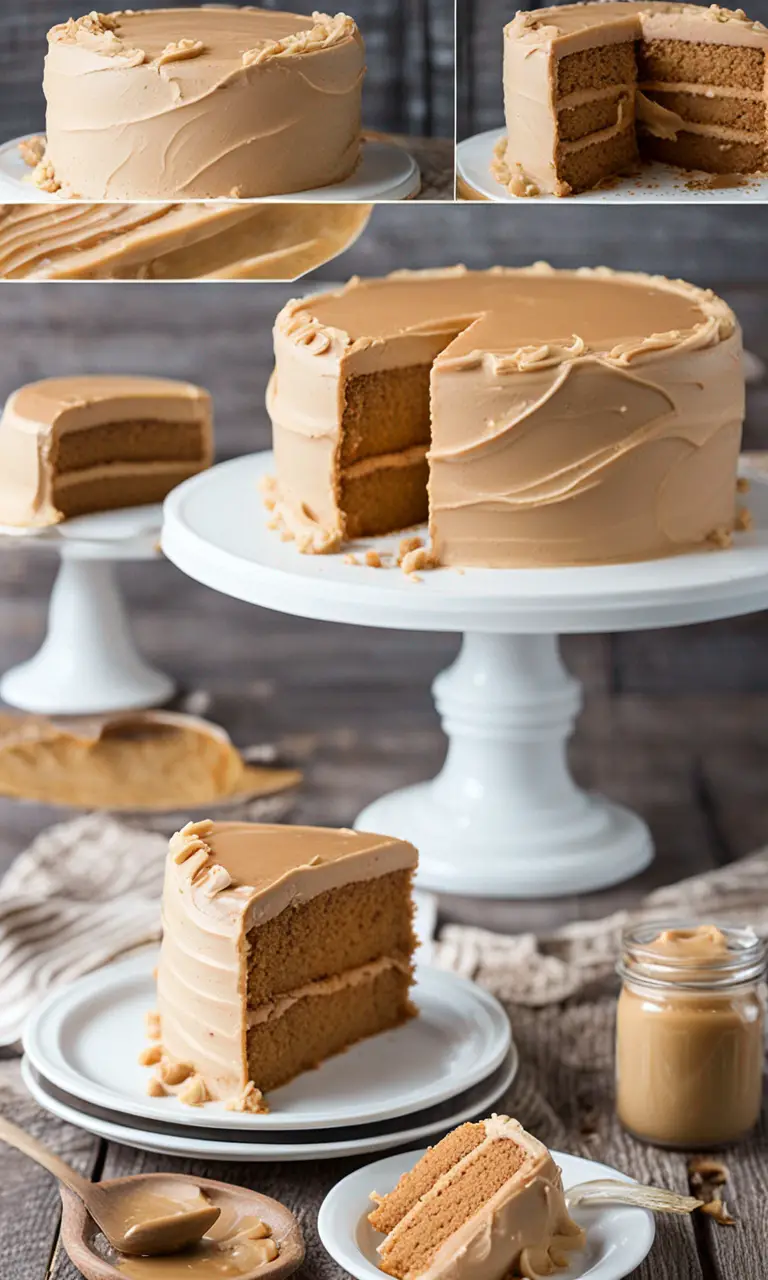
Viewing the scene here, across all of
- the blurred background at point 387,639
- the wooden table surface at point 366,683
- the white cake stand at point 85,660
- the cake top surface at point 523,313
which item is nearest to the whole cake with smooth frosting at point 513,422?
the cake top surface at point 523,313

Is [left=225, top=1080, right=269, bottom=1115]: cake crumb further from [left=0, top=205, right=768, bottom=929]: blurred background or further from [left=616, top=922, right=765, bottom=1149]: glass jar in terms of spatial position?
[left=0, top=205, right=768, bottom=929]: blurred background

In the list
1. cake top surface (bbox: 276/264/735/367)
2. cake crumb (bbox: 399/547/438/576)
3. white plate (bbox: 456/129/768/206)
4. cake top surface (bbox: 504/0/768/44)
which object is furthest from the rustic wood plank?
cake top surface (bbox: 504/0/768/44)

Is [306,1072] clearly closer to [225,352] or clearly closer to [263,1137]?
[263,1137]

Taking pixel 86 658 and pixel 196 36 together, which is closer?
pixel 196 36

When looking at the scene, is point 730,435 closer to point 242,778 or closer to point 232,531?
point 232,531

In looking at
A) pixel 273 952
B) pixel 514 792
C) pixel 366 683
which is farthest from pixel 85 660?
pixel 273 952

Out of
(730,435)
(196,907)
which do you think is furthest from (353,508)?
(196,907)
